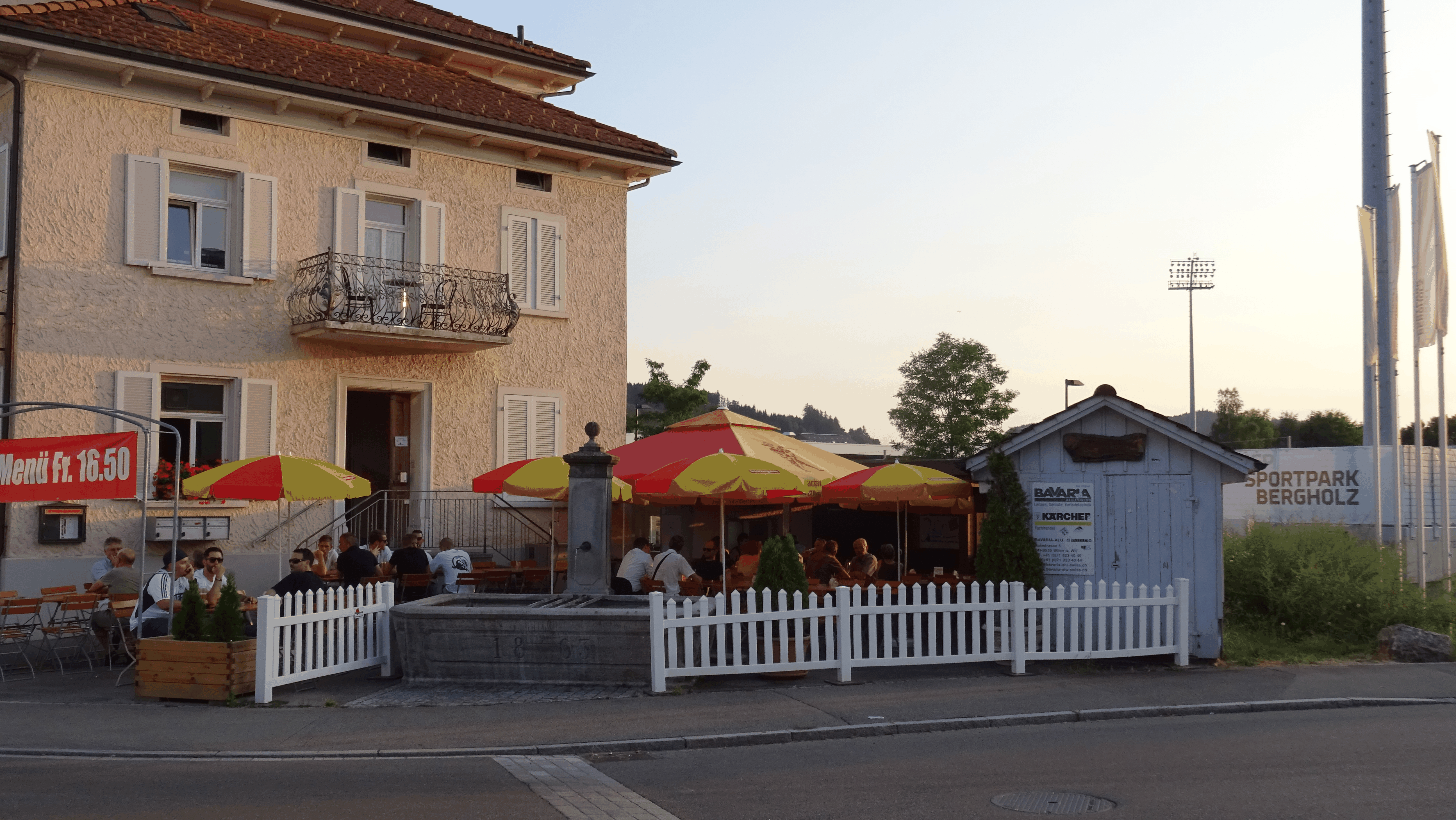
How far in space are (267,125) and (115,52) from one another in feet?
8.08

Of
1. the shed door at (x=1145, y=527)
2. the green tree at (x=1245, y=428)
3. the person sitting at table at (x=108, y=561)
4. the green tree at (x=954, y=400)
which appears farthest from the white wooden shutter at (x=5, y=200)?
the green tree at (x=1245, y=428)

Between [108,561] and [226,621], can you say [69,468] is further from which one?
[108,561]

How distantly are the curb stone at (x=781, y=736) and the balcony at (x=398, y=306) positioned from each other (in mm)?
9831

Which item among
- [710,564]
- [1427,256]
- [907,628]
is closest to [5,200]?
[710,564]

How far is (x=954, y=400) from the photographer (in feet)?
175

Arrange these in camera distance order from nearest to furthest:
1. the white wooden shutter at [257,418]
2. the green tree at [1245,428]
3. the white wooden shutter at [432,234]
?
1. the white wooden shutter at [257,418]
2. the white wooden shutter at [432,234]
3. the green tree at [1245,428]

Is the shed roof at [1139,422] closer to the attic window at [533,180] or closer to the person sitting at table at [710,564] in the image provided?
the person sitting at table at [710,564]

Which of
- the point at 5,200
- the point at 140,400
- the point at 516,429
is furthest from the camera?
the point at 516,429

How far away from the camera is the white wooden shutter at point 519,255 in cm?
2122

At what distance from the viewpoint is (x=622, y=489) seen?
1573 centimetres

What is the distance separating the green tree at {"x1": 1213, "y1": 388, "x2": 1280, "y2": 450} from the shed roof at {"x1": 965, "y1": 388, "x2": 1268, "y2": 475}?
66102mm

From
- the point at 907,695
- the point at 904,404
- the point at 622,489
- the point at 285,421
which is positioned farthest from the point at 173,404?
the point at 904,404

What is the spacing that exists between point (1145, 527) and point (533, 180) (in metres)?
12.7

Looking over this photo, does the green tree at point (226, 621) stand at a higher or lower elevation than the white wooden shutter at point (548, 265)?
lower
